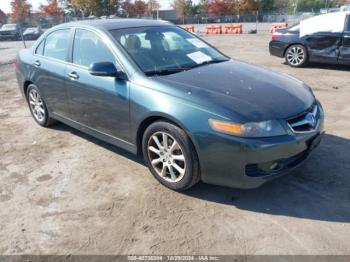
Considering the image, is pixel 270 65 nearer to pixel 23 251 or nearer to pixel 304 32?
pixel 304 32

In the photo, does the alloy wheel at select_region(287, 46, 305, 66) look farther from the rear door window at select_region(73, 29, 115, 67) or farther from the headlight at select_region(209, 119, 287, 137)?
the headlight at select_region(209, 119, 287, 137)

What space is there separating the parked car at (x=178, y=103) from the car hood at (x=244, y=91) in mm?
10

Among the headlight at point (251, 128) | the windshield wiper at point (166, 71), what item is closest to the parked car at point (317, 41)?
the windshield wiper at point (166, 71)

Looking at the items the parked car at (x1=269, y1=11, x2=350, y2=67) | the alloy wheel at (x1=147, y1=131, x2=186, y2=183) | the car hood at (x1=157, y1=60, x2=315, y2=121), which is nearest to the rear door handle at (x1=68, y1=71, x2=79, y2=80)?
the car hood at (x1=157, y1=60, x2=315, y2=121)

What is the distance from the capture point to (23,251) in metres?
2.74

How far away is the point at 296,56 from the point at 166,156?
24.0 feet

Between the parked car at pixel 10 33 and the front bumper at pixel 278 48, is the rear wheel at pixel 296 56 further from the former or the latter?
the parked car at pixel 10 33

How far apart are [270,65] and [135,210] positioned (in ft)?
26.1

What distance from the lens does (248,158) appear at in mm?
2852

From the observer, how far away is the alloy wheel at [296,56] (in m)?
9.26

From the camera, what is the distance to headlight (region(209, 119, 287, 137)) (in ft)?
9.34

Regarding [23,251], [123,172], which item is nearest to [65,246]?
[23,251]

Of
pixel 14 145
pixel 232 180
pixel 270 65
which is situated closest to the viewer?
pixel 232 180

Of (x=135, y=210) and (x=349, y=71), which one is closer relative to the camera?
(x=135, y=210)
